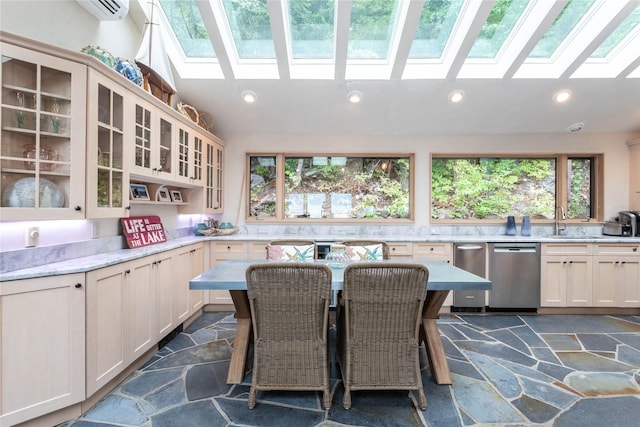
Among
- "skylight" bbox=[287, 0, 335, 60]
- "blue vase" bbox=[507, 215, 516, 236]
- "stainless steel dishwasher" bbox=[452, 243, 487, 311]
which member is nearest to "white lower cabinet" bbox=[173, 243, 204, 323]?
"skylight" bbox=[287, 0, 335, 60]

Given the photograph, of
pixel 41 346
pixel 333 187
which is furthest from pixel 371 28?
pixel 41 346

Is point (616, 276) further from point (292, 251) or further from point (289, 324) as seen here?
point (289, 324)

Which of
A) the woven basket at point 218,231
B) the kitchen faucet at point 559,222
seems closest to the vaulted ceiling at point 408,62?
the kitchen faucet at point 559,222

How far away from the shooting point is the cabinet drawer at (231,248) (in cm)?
372

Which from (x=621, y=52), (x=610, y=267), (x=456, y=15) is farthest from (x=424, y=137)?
(x=610, y=267)

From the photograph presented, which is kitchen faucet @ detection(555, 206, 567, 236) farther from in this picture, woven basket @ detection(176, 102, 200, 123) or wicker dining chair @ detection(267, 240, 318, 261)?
woven basket @ detection(176, 102, 200, 123)

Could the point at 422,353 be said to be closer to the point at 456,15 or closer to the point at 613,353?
the point at 613,353

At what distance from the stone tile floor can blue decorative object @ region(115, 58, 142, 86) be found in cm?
239

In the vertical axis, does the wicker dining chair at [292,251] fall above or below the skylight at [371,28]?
below

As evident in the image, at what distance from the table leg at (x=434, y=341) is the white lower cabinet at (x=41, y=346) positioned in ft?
7.76

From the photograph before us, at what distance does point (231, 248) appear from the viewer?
3727mm

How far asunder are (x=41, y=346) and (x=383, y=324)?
203 cm

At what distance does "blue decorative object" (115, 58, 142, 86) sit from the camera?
228 cm

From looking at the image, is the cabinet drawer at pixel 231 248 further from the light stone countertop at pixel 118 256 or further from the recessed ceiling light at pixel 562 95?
the recessed ceiling light at pixel 562 95
